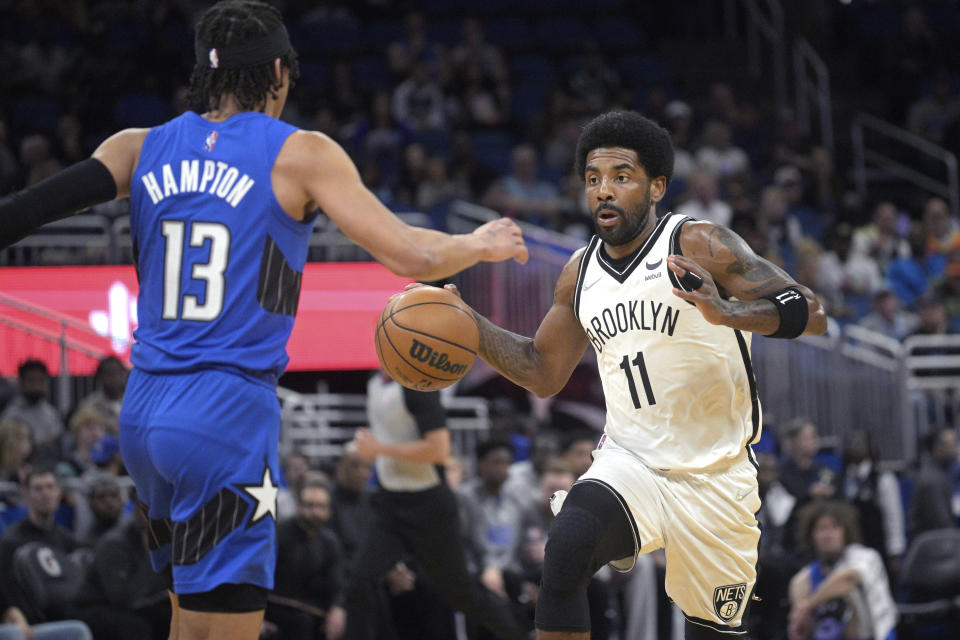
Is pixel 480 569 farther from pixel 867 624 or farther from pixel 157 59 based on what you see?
pixel 157 59

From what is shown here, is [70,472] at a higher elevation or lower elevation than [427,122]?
lower

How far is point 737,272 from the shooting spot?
15.4ft

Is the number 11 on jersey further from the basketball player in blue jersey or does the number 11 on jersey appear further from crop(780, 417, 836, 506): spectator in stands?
crop(780, 417, 836, 506): spectator in stands

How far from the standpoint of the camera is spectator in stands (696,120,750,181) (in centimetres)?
1526

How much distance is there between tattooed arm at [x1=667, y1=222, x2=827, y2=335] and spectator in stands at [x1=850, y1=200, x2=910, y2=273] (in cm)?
1049

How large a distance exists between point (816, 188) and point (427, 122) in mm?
4890

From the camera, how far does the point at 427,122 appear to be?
1527 centimetres

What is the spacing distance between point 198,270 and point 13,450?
21.0 ft

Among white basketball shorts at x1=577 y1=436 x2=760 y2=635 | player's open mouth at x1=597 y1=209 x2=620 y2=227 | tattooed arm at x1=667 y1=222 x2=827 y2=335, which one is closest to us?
tattooed arm at x1=667 y1=222 x2=827 y2=335

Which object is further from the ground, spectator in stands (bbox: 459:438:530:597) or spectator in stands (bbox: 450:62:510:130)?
spectator in stands (bbox: 450:62:510:130)

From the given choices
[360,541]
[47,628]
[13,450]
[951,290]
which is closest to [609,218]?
[360,541]

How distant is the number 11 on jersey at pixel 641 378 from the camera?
4.72 metres

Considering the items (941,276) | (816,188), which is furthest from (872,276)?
(816,188)

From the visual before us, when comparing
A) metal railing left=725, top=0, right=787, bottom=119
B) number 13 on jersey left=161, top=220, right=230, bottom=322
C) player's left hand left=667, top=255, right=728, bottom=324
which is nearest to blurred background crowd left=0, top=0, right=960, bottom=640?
metal railing left=725, top=0, right=787, bottom=119
